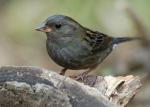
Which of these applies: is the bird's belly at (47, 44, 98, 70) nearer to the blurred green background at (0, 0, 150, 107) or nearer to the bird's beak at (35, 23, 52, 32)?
the bird's beak at (35, 23, 52, 32)

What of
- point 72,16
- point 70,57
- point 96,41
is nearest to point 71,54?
point 70,57

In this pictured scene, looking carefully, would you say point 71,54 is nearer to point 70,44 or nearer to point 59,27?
point 70,44

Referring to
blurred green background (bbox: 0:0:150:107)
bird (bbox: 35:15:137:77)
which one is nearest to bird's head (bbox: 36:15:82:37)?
bird (bbox: 35:15:137:77)

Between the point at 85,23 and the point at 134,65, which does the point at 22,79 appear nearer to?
the point at 134,65

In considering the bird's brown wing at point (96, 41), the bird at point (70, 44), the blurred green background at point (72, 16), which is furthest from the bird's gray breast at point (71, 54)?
the blurred green background at point (72, 16)

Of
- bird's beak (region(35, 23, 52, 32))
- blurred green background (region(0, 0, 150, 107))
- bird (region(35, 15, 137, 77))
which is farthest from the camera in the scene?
blurred green background (region(0, 0, 150, 107))

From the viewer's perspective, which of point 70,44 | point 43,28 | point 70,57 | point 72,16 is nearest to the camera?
point 43,28

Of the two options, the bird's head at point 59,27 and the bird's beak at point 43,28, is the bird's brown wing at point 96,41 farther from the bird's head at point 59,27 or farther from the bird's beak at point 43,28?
the bird's beak at point 43,28
